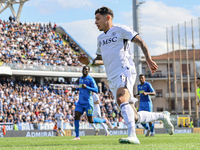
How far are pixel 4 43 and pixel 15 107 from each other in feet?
33.2

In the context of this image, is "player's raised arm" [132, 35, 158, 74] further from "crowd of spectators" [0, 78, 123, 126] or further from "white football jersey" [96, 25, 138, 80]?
"crowd of spectators" [0, 78, 123, 126]

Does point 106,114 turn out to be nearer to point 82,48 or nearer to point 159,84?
point 82,48

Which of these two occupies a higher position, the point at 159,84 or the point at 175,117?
the point at 159,84

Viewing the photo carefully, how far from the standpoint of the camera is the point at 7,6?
4878cm

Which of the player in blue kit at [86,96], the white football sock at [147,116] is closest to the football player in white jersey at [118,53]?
the white football sock at [147,116]

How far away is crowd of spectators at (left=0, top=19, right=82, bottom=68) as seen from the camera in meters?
37.8

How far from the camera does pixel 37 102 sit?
32.6 meters

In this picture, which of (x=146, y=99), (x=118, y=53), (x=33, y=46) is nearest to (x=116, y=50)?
(x=118, y=53)

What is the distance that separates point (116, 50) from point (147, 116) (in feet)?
7.46

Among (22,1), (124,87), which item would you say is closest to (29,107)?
(22,1)

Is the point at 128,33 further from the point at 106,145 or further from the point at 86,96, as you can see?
the point at 86,96

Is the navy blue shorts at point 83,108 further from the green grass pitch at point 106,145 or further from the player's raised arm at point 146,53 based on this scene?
the player's raised arm at point 146,53

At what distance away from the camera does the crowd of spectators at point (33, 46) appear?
37750mm

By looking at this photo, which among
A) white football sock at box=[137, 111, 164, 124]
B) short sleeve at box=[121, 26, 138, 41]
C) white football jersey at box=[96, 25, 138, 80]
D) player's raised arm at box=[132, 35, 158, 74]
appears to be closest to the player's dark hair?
white football jersey at box=[96, 25, 138, 80]
